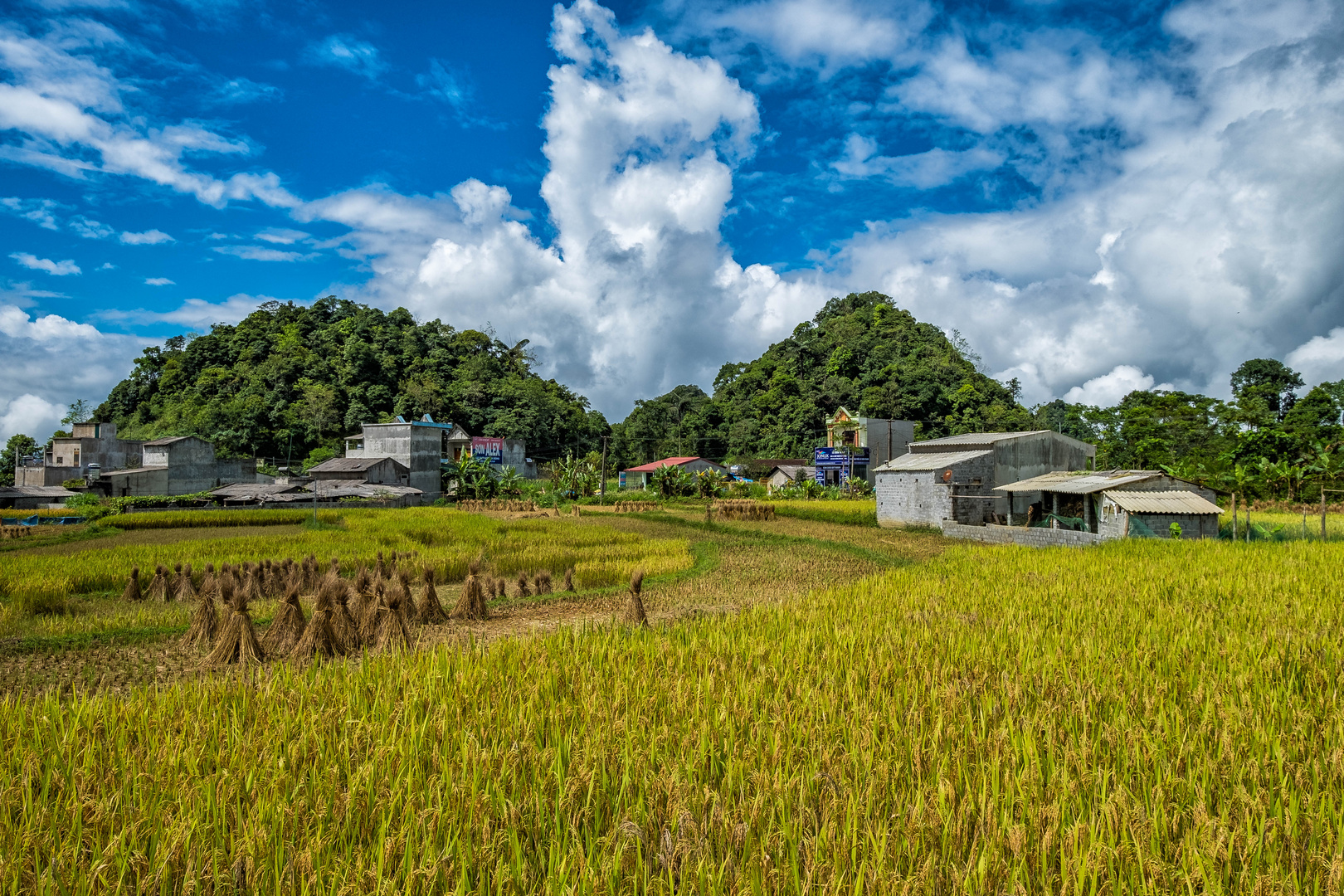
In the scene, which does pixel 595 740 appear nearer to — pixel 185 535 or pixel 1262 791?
pixel 1262 791

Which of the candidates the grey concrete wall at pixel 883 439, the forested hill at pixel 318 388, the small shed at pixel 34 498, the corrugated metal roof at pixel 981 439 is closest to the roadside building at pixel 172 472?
the small shed at pixel 34 498

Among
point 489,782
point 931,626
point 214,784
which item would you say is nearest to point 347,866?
point 489,782

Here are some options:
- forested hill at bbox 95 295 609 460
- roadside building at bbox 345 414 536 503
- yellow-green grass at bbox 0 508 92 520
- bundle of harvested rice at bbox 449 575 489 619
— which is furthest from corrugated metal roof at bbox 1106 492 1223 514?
forested hill at bbox 95 295 609 460

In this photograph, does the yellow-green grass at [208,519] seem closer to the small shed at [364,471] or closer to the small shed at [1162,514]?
the small shed at [364,471]

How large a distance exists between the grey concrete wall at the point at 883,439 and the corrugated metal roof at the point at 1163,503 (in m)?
26.6

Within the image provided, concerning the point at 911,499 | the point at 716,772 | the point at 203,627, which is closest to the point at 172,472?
the point at 203,627

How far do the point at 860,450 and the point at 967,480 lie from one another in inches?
785

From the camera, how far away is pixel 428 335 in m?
59.5

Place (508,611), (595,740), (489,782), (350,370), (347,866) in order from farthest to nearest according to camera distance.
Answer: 1. (350,370)
2. (508,611)
3. (595,740)
4. (489,782)
5. (347,866)

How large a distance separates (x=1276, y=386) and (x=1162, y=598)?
184ft

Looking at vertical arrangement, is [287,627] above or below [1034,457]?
below

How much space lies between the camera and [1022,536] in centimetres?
1741

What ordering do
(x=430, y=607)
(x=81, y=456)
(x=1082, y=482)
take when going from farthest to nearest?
(x=81, y=456), (x=1082, y=482), (x=430, y=607)

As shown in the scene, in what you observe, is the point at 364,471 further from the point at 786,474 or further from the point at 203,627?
the point at 203,627
